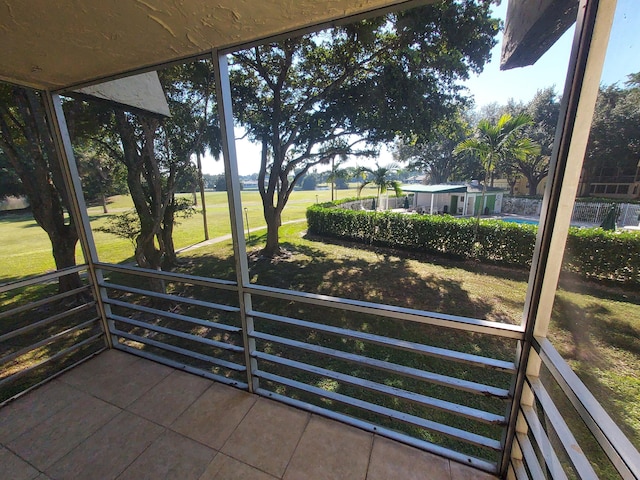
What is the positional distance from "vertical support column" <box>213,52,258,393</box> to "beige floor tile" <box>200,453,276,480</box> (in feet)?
1.55

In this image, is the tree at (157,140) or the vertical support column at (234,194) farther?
the tree at (157,140)

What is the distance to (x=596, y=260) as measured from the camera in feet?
9.20

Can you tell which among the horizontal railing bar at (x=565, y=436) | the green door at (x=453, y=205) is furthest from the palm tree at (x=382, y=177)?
the horizontal railing bar at (x=565, y=436)

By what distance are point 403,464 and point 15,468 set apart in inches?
83.6

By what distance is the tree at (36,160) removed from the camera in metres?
3.35

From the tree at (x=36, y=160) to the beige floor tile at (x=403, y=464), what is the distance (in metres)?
4.36

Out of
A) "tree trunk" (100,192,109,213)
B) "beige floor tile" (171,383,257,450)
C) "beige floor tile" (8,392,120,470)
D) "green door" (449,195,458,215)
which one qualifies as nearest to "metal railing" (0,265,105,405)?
"beige floor tile" (8,392,120,470)

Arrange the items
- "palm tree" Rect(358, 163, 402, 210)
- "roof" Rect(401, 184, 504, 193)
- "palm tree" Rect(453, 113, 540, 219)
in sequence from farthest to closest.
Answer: "palm tree" Rect(358, 163, 402, 210)
"roof" Rect(401, 184, 504, 193)
"palm tree" Rect(453, 113, 540, 219)

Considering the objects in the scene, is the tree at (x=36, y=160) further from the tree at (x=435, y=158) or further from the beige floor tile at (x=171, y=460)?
the tree at (x=435, y=158)

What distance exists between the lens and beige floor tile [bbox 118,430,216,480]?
1378 millimetres

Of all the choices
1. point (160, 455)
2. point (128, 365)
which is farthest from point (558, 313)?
point (128, 365)

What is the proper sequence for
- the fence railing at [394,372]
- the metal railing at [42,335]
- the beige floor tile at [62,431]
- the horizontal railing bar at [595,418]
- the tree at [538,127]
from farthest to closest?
1. the tree at [538,127]
2. the metal railing at [42,335]
3. the beige floor tile at [62,431]
4. the fence railing at [394,372]
5. the horizontal railing bar at [595,418]

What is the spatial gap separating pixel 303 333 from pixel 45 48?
3324 millimetres

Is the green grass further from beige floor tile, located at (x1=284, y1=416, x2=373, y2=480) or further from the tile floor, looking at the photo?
beige floor tile, located at (x1=284, y1=416, x2=373, y2=480)
